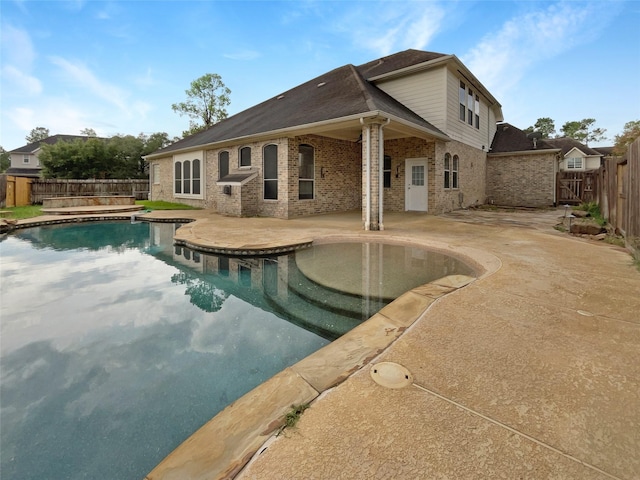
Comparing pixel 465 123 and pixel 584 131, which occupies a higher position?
pixel 584 131

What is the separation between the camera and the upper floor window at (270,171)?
11.1m

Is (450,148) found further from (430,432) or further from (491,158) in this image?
(430,432)

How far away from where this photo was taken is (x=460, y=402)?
167cm

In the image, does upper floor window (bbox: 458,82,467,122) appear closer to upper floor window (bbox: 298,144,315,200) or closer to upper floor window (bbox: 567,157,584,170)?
upper floor window (bbox: 298,144,315,200)

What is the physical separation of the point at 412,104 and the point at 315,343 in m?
11.1

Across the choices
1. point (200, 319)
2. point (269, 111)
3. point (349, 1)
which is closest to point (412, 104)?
point (349, 1)

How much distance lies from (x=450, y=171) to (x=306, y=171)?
5.48m

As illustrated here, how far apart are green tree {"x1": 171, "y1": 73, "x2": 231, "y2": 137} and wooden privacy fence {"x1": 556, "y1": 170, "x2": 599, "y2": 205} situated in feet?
88.5

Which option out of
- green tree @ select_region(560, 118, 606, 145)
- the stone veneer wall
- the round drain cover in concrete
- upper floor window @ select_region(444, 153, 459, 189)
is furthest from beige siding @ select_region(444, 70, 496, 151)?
green tree @ select_region(560, 118, 606, 145)

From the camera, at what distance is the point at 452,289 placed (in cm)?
356

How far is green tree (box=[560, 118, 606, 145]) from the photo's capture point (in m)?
43.6

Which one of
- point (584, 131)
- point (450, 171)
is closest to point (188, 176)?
point (450, 171)

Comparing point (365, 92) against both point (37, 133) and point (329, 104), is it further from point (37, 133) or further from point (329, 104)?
point (37, 133)

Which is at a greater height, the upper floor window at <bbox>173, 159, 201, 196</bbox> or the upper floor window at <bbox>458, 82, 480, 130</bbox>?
the upper floor window at <bbox>458, 82, 480, 130</bbox>
